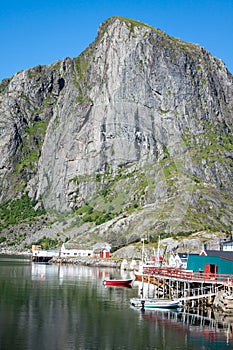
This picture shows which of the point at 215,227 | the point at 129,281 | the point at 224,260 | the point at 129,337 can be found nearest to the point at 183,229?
the point at 215,227

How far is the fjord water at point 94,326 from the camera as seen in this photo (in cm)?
5524

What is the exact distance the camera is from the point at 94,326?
63625 millimetres

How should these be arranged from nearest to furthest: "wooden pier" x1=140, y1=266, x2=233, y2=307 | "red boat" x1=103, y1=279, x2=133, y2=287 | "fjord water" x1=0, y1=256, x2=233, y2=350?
"fjord water" x1=0, y1=256, x2=233, y2=350 → "wooden pier" x1=140, y1=266, x2=233, y2=307 → "red boat" x1=103, y1=279, x2=133, y2=287

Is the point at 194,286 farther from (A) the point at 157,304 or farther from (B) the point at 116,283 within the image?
(B) the point at 116,283

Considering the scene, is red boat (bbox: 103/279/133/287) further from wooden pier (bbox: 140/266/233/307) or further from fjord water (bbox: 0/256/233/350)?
wooden pier (bbox: 140/266/233/307)

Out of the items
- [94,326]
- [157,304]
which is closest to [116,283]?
[157,304]

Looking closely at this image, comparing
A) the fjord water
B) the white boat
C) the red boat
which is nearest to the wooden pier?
the white boat

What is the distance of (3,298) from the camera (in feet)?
284

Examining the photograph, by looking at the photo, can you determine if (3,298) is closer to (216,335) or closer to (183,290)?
(183,290)

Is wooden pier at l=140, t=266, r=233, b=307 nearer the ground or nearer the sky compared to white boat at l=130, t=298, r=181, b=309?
nearer the sky

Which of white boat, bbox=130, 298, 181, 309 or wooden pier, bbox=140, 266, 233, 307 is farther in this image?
wooden pier, bbox=140, 266, 233, 307

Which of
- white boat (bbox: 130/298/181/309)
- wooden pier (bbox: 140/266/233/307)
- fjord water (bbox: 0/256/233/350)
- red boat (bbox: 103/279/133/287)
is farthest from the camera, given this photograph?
red boat (bbox: 103/279/133/287)

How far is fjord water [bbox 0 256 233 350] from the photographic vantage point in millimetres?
55244

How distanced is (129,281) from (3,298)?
3575cm
